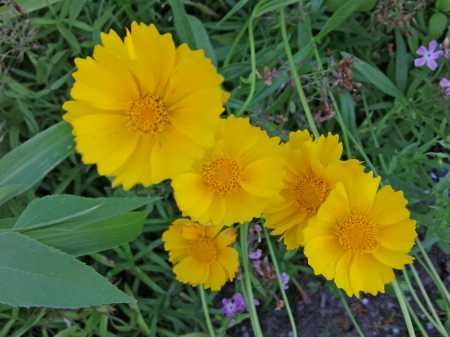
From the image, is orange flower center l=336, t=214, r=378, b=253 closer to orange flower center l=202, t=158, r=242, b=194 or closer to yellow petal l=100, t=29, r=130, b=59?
orange flower center l=202, t=158, r=242, b=194

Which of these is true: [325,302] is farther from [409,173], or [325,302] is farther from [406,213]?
[406,213]

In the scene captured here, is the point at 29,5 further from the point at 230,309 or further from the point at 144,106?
the point at 230,309

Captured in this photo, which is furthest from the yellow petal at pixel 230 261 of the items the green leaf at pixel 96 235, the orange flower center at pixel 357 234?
the orange flower center at pixel 357 234

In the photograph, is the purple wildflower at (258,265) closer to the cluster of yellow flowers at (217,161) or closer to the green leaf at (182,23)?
the cluster of yellow flowers at (217,161)

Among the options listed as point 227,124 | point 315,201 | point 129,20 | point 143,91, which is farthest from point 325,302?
point 129,20

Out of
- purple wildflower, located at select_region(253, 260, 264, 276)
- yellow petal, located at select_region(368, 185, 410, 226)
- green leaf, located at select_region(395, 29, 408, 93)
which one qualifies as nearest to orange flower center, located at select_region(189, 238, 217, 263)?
purple wildflower, located at select_region(253, 260, 264, 276)

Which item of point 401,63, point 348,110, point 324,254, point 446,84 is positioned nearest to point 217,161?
point 324,254
